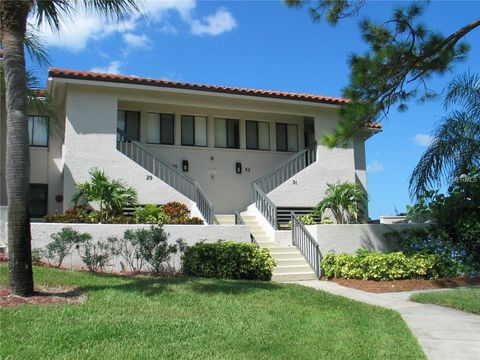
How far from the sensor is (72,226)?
44.0ft

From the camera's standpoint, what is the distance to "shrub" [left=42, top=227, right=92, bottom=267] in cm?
1264

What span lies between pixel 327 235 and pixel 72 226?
742 centimetres

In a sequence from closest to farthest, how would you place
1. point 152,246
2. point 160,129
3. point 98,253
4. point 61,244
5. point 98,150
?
1. point 61,244
2. point 98,253
3. point 152,246
4. point 98,150
5. point 160,129

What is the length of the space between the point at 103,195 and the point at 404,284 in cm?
872

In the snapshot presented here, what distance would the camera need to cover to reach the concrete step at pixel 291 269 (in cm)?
1491

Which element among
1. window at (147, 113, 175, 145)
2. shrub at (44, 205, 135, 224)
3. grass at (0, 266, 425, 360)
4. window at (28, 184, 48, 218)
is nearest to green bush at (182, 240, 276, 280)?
shrub at (44, 205, 135, 224)

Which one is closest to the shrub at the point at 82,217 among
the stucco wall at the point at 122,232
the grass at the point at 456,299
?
the stucco wall at the point at 122,232

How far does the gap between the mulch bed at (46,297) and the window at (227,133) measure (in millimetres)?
12215

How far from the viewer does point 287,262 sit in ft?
50.8

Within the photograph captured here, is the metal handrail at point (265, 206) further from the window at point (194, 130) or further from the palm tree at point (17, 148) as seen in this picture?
the palm tree at point (17, 148)

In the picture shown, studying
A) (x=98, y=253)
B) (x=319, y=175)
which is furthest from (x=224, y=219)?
(x=98, y=253)

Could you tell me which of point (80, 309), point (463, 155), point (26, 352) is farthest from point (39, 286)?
point (463, 155)

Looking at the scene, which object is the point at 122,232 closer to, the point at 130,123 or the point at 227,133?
the point at 130,123

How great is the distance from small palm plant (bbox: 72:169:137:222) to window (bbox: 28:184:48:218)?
2697 mm
